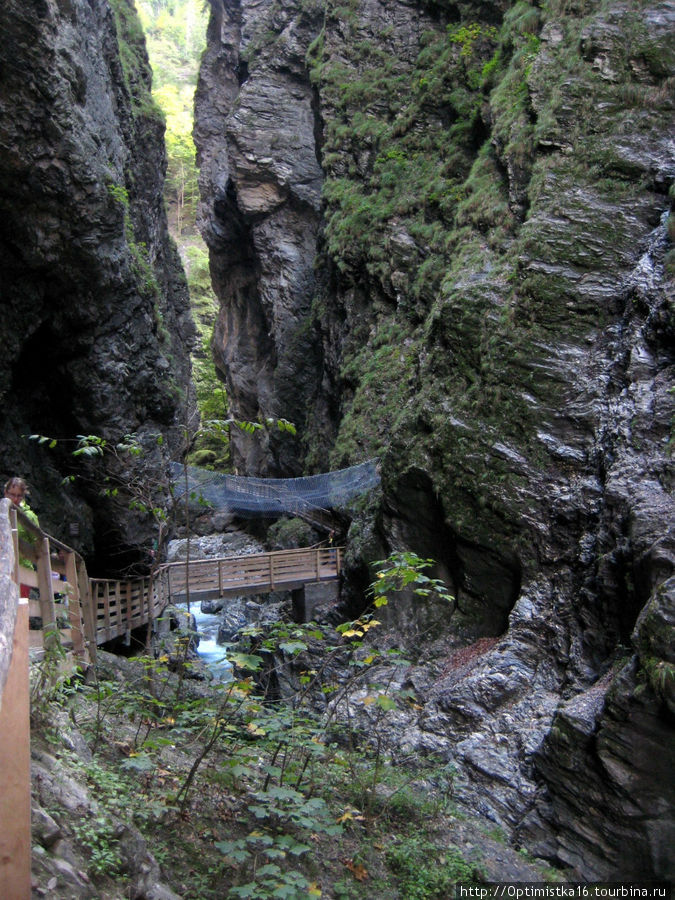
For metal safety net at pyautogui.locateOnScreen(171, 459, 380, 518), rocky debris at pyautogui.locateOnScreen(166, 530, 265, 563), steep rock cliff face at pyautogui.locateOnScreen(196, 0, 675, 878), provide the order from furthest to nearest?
rocky debris at pyautogui.locateOnScreen(166, 530, 265, 563), metal safety net at pyautogui.locateOnScreen(171, 459, 380, 518), steep rock cliff face at pyautogui.locateOnScreen(196, 0, 675, 878)

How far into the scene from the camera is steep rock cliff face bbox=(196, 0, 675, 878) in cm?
646

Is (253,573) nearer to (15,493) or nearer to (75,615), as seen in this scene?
(75,615)

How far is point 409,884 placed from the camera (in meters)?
4.08

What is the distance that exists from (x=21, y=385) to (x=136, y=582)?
4559 mm

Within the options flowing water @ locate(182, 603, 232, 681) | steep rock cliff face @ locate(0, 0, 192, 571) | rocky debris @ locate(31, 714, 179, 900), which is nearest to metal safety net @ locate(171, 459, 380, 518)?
steep rock cliff face @ locate(0, 0, 192, 571)

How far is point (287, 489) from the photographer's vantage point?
16156 mm

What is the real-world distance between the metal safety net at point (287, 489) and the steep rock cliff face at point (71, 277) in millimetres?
2030

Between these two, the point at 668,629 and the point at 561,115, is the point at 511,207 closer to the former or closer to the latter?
the point at 561,115

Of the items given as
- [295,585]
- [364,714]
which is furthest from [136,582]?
[364,714]

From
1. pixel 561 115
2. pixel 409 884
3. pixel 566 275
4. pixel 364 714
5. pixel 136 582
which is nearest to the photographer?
pixel 409 884

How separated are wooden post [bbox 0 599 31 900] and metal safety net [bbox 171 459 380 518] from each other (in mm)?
11993

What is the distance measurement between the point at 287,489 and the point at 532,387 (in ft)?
26.7

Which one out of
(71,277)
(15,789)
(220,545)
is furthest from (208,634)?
(15,789)

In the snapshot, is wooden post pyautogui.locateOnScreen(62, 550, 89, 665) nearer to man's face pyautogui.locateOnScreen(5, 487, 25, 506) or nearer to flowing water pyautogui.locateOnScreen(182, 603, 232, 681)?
man's face pyautogui.locateOnScreen(5, 487, 25, 506)
